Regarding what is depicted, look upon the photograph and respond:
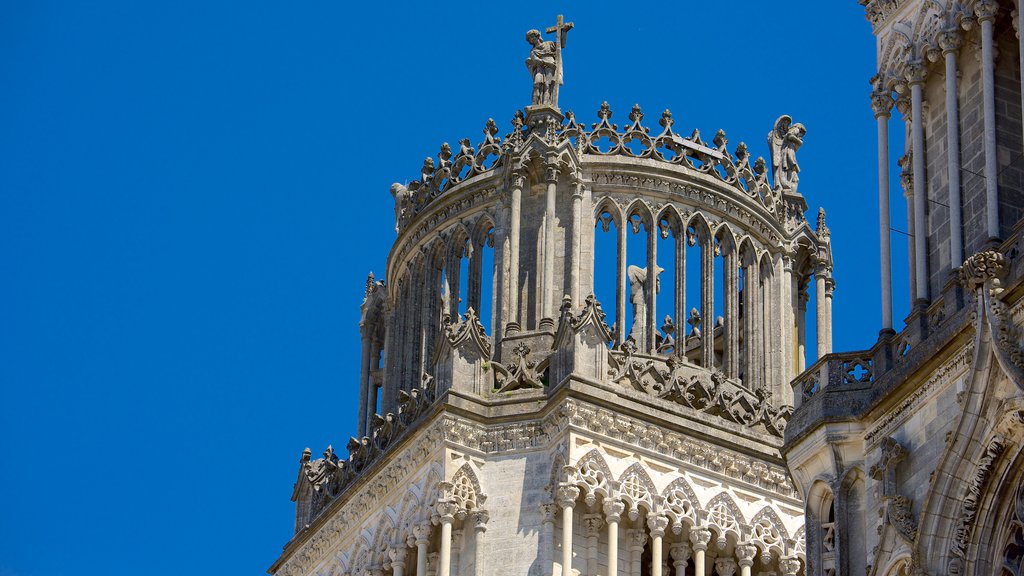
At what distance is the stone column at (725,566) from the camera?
49.0m

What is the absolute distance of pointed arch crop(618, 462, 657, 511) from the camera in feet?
159

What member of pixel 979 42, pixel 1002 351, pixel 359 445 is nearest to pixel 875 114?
pixel 979 42

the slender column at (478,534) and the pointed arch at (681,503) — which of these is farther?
the pointed arch at (681,503)

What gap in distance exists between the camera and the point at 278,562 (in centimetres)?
5288

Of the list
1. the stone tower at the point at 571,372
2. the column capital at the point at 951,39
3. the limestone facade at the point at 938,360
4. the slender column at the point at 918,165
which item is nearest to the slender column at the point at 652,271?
the stone tower at the point at 571,372

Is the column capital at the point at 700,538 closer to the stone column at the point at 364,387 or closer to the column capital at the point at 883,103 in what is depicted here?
the stone column at the point at 364,387

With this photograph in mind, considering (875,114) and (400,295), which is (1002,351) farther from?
(400,295)

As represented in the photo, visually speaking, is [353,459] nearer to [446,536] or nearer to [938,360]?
[446,536]

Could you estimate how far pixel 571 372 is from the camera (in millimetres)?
48656

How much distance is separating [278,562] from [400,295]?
4.82m

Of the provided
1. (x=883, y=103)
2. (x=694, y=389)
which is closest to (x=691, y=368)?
(x=694, y=389)

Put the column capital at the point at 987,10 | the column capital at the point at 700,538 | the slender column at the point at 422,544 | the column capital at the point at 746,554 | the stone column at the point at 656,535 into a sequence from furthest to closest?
the column capital at the point at 746,554 → the column capital at the point at 700,538 → the slender column at the point at 422,544 → the stone column at the point at 656,535 → the column capital at the point at 987,10

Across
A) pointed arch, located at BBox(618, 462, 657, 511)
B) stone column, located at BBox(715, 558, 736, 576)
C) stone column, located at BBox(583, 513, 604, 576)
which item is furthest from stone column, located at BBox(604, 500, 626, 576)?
stone column, located at BBox(715, 558, 736, 576)

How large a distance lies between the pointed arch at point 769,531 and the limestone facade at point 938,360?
8.96m
